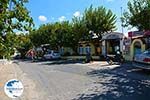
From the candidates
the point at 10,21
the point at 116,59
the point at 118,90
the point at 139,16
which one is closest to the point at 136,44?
the point at 116,59

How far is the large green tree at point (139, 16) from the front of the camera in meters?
22.0

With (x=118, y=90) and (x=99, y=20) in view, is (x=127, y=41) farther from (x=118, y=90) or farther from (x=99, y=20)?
(x=118, y=90)

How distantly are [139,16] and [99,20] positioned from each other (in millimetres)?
20150

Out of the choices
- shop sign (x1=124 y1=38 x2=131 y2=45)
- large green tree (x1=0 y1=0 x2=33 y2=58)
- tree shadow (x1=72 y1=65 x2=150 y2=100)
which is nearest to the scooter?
shop sign (x1=124 y1=38 x2=131 y2=45)

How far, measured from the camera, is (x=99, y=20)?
4341 cm

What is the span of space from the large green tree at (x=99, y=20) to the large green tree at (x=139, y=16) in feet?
49.6

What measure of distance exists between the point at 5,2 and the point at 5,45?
0.99 meters

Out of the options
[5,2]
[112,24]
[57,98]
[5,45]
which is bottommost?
[57,98]

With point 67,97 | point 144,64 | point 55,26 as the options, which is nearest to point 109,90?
point 67,97

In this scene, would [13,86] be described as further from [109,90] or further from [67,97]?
[109,90]

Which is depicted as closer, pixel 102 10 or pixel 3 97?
pixel 3 97

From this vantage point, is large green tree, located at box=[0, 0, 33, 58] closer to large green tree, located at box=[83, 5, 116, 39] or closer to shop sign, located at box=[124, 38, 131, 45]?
shop sign, located at box=[124, 38, 131, 45]

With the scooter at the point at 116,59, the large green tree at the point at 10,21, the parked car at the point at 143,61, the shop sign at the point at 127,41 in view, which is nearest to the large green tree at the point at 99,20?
the shop sign at the point at 127,41

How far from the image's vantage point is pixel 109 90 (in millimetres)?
14117
